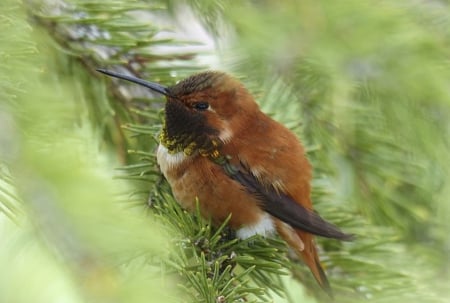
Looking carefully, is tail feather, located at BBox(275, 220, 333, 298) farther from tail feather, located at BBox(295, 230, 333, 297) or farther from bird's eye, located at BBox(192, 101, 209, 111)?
bird's eye, located at BBox(192, 101, 209, 111)

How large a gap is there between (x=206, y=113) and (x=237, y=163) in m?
0.16

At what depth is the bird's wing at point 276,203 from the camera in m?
1.51

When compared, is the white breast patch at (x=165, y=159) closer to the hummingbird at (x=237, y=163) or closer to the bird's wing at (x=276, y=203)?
the hummingbird at (x=237, y=163)

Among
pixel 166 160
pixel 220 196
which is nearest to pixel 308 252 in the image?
pixel 220 196

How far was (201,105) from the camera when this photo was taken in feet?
5.52

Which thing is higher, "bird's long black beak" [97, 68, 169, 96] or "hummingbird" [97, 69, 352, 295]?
"bird's long black beak" [97, 68, 169, 96]

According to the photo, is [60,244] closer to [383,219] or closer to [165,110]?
[165,110]

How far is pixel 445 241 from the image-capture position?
1.96m

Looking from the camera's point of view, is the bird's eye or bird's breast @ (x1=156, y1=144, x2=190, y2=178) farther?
the bird's eye

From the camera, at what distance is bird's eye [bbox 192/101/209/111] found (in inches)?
65.6

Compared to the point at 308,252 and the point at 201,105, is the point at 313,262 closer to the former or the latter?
the point at 308,252

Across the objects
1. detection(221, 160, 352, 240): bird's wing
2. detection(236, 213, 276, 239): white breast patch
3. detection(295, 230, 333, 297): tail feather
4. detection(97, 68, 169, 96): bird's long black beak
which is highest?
detection(97, 68, 169, 96): bird's long black beak

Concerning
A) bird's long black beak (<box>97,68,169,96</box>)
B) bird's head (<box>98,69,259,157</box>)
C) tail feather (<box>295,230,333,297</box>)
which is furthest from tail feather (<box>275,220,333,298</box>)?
bird's long black beak (<box>97,68,169,96</box>)

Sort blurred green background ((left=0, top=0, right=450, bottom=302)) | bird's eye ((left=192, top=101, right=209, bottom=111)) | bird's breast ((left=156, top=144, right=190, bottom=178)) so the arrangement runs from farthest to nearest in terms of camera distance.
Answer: bird's eye ((left=192, top=101, right=209, bottom=111)), bird's breast ((left=156, top=144, right=190, bottom=178)), blurred green background ((left=0, top=0, right=450, bottom=302))
